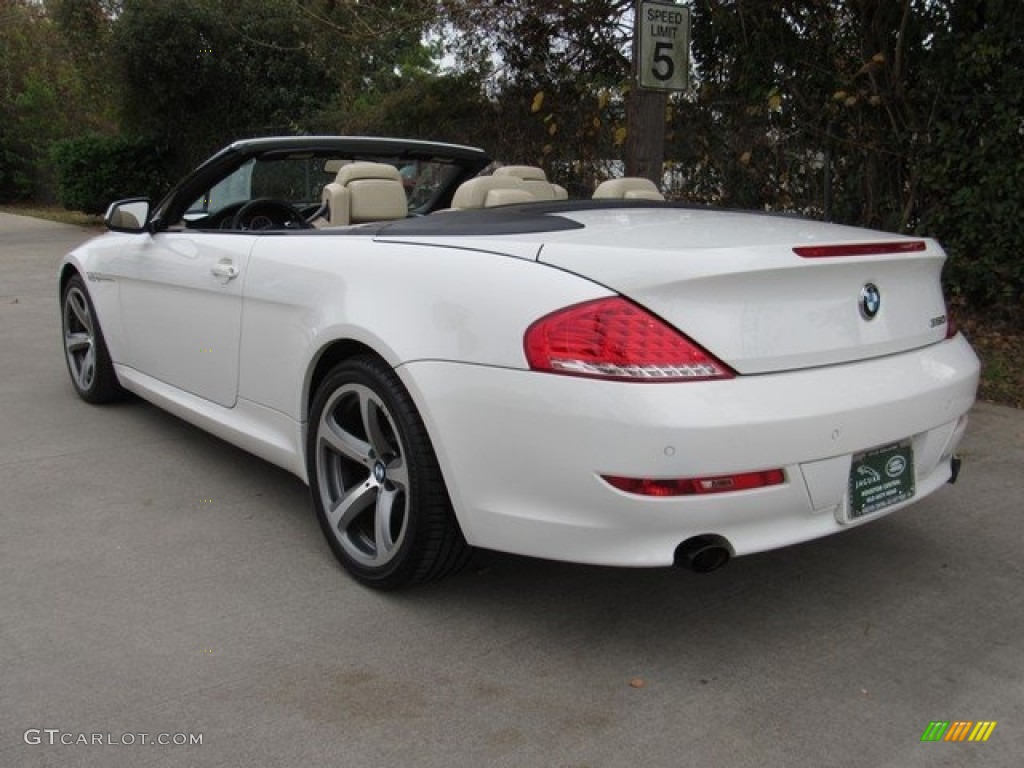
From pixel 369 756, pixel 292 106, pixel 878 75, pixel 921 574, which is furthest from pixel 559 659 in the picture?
pixel 292 106

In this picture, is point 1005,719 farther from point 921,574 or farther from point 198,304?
point 198,304

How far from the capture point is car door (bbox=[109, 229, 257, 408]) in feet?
12.5

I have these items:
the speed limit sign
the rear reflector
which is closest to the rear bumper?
the rear reflector

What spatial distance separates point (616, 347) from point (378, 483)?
3.45 ft

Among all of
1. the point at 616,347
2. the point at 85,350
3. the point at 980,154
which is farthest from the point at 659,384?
the point at 980,154

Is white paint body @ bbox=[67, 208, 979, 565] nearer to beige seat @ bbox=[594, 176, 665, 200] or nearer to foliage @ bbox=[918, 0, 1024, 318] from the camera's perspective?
beige seat @ bbox=[594, 176, 665, 200]

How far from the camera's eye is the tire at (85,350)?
17.4 feet

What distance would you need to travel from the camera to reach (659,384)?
7.98ft

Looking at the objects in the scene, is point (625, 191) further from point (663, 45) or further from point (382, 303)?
point (663, 45)

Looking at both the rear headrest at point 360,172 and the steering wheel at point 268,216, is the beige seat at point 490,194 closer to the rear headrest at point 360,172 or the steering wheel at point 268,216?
the rear headrest at point 360,172

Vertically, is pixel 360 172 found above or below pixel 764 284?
above

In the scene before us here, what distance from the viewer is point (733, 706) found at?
2.53 metres

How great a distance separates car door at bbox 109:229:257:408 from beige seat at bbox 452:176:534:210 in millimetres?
897

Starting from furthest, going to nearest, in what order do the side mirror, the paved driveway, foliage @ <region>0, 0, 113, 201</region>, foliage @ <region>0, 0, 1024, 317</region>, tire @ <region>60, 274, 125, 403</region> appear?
foliage @ <region>0, 0, 113, 201</region> → foliage @ <region>0, 0, 1024, 317</region> → tire @ <region>60, 274, 125, 403</region> → the side mirror → the paved driveway
